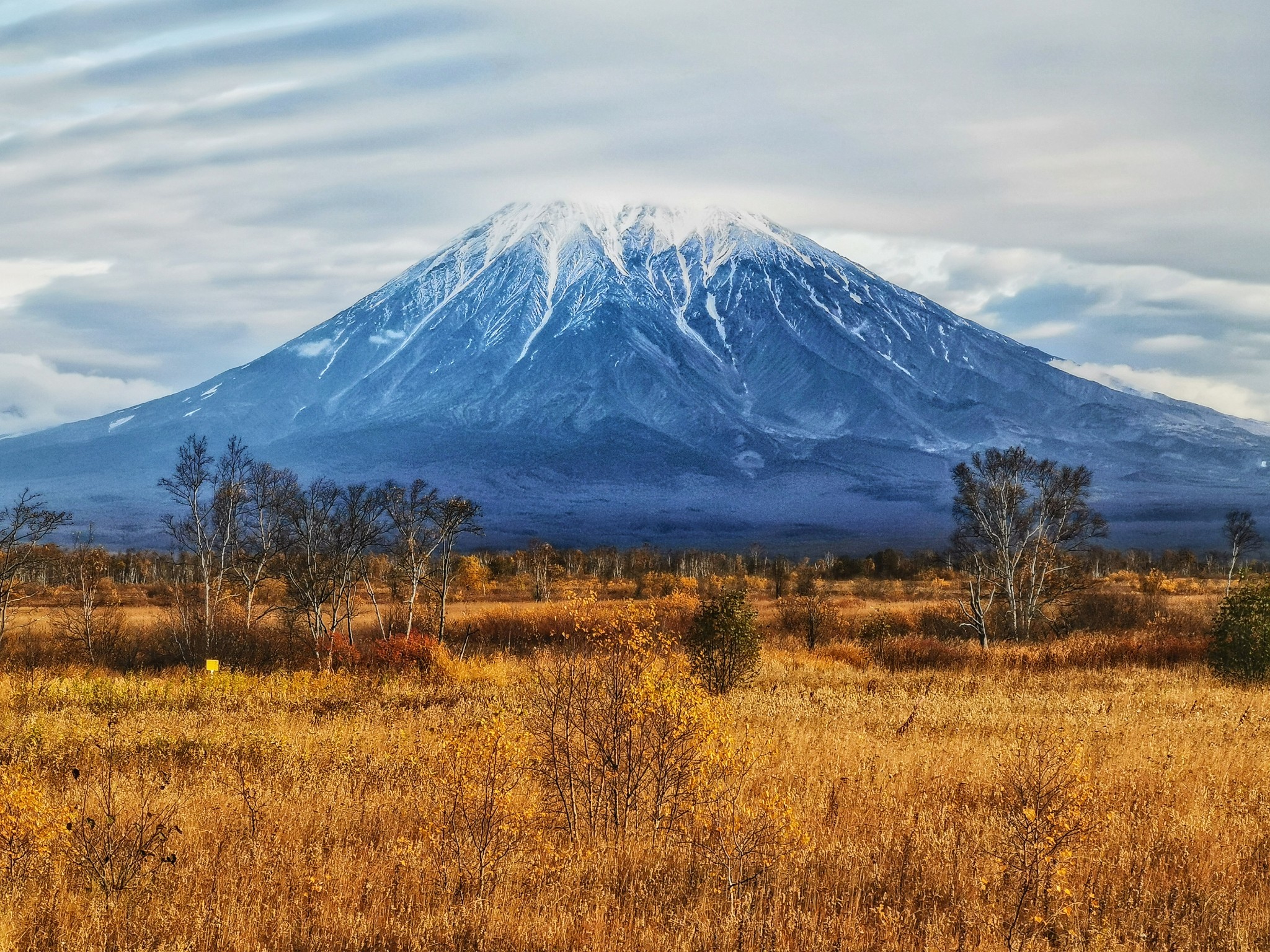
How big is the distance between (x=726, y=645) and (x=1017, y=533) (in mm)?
30617

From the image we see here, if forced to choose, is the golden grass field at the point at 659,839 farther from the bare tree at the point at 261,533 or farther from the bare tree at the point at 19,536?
the bare tree at the point at 261,533

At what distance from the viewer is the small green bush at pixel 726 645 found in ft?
68.9

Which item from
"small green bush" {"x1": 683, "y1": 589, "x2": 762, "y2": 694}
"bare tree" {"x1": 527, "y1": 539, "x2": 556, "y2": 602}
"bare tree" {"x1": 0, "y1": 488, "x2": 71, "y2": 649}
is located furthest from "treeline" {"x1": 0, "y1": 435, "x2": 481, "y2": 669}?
"bare tree" {"x1": 527, "y1": 539, "x2": 556, "y2": 602}

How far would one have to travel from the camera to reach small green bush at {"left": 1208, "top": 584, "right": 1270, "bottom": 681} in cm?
2112

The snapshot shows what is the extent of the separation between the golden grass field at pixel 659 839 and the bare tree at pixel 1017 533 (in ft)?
82.4

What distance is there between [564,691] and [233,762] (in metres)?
4.44

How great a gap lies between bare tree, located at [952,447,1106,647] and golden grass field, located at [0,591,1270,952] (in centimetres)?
2511

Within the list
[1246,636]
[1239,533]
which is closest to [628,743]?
[1246,636]

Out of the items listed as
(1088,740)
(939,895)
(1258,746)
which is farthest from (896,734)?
(939,895)

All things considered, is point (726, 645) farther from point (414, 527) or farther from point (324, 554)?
point (324, 554)

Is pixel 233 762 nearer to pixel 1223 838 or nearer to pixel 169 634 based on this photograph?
pixel 1223 838

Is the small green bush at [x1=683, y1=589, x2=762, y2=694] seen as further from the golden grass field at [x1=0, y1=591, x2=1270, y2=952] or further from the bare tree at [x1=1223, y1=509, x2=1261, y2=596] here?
the bare tree at [x1=1223, y1=509, x2=1261, y2=596]

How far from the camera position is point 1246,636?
842 inches

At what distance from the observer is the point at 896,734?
1515 centimetres
